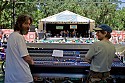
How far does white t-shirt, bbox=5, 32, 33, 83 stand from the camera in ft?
9.85

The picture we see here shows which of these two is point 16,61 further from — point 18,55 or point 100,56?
point 100,56

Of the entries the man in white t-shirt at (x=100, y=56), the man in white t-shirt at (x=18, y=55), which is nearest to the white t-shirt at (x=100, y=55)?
the man in white t-shirt at (x=100, y=56)

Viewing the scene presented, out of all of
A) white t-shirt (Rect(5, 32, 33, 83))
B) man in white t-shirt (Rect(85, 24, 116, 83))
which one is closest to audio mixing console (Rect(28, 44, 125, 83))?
man in white t-shirt (Rect(85, 24, 116, 83))

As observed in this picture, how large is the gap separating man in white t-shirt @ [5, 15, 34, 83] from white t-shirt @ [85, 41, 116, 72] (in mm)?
704

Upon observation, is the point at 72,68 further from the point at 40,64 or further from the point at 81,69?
the point at 40,64

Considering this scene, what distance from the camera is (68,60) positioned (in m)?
4.73

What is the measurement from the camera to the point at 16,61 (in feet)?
10.0

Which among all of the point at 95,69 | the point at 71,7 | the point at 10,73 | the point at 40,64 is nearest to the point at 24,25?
the point at 10,73

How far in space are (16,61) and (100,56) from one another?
0.92m

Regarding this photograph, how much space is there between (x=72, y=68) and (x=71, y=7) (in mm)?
47150

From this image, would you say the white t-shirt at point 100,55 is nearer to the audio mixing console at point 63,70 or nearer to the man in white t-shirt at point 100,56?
the man in white t-shirt at point 100,56

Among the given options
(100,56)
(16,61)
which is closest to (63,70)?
(100,56)

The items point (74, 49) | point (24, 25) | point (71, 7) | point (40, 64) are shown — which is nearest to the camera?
point (24, 25)

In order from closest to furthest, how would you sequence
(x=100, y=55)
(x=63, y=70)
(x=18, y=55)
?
1. (x=18, y=55)
2. (x=100, y=55)
3. (x=63, y=70)
